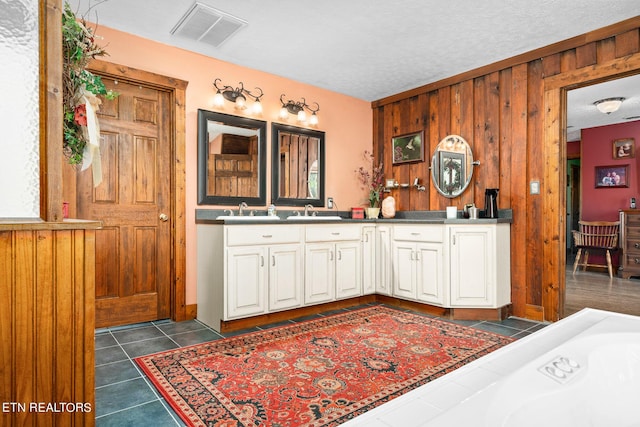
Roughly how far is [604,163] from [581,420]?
6.65 metres

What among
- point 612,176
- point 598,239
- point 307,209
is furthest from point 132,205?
point 612,176

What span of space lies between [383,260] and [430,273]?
0.57 m

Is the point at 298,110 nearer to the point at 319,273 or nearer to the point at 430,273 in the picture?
the point at 319,273

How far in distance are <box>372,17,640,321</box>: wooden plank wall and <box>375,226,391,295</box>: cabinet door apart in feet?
2.32

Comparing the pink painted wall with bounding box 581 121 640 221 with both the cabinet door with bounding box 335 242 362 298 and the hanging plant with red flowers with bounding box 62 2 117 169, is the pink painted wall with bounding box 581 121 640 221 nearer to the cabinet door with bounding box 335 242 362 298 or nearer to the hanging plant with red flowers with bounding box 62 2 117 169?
the cabinet door with bounding box 335 242 362 298

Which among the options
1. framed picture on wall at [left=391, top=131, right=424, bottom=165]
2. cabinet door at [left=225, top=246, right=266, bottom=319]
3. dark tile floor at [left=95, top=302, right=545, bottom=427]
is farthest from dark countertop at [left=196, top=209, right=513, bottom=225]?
dark tile floor at [left=95, top=302, right=545, bottom=427]

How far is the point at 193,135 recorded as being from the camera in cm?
338

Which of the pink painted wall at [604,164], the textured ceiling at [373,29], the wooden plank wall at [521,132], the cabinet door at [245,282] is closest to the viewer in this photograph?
the textured ceiling at [373,29]

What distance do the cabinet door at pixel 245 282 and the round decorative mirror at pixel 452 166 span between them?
2135mm

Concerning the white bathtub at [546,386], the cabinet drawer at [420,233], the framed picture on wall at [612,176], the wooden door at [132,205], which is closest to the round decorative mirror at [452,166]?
the cabinet drawer at [420,233]

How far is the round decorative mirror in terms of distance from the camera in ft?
12.5

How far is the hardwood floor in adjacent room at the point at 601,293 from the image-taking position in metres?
3.67

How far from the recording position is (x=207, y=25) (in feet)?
9.35

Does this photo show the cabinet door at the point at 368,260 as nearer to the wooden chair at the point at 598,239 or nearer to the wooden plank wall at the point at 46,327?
the wooden plank wall at the point at 46,327
